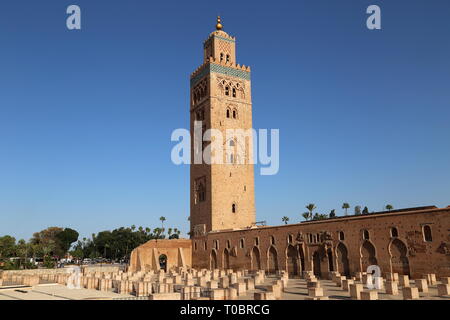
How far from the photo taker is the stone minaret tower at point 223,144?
33.4 meters

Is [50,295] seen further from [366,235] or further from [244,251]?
[366,235]

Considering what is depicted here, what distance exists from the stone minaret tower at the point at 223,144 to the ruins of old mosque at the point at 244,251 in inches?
3.7

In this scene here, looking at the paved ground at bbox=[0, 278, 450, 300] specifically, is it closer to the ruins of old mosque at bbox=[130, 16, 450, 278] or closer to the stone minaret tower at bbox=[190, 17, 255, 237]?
the ruins of old mosque at bbox=[130, 16, 450, 278]

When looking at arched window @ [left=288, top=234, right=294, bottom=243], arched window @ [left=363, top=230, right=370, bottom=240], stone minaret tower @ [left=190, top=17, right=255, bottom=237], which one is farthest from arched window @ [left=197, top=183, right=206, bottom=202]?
arched window @ [left=363, top=230, right=370, bottom=240]

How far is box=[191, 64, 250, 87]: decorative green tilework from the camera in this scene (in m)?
35.8

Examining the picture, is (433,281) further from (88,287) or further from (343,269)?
(88,287)

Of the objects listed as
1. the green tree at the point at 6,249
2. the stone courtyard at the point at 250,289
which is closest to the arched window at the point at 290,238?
the stone courtyard at the point at 250,289

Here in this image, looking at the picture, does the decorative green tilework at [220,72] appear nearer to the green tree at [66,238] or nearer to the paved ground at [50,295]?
the paved ground at [50,295]

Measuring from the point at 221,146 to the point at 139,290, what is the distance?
734 inches

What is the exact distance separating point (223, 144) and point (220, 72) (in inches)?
276

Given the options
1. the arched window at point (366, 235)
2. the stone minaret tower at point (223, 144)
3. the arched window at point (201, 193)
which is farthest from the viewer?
the arched window at point (201, 193)

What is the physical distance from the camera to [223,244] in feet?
101
